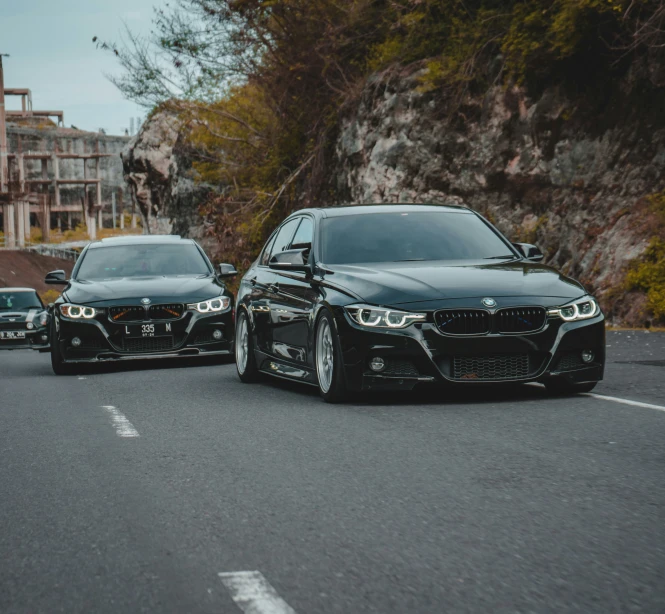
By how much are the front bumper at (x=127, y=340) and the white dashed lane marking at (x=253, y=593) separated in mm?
9711

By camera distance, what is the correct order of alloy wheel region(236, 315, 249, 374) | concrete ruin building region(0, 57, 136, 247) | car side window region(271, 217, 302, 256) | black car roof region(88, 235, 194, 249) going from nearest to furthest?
1. car side window region(271, 217, 302, 256)
2. alloy wheel region(236, 315, 249, 374)
3. black car roof region(88, 235, 194, 249)
4. concrete ruin building region(0, 57, 136, 247)

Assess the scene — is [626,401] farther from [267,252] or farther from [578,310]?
[267,252]

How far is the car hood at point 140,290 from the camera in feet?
44.7

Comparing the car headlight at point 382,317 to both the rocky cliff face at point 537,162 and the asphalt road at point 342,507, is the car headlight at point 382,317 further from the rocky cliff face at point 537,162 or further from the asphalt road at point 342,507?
the rocky cliff face at point 537,162

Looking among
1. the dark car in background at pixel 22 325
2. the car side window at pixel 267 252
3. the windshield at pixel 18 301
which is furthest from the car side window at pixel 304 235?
the windshield at pixel 18 301

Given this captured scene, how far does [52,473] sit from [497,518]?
259 centimetres

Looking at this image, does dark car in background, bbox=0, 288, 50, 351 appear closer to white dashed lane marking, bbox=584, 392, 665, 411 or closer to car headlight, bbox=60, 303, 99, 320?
car headlight, bbox=60, 303, 99, 320

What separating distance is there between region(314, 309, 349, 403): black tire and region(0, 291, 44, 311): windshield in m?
19.8

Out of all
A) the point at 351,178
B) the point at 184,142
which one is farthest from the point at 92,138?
the point at 351,178

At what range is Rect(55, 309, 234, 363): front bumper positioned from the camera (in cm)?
1351

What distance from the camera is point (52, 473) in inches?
247

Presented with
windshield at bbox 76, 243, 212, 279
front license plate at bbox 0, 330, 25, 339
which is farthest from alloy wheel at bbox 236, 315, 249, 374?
front license plate at bbox 0, 330, 25, 339

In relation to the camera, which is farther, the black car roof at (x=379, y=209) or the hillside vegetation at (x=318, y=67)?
the hillside vegetation at (x=318, y=67)

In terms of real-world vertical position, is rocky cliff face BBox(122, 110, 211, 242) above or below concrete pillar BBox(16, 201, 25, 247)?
above
